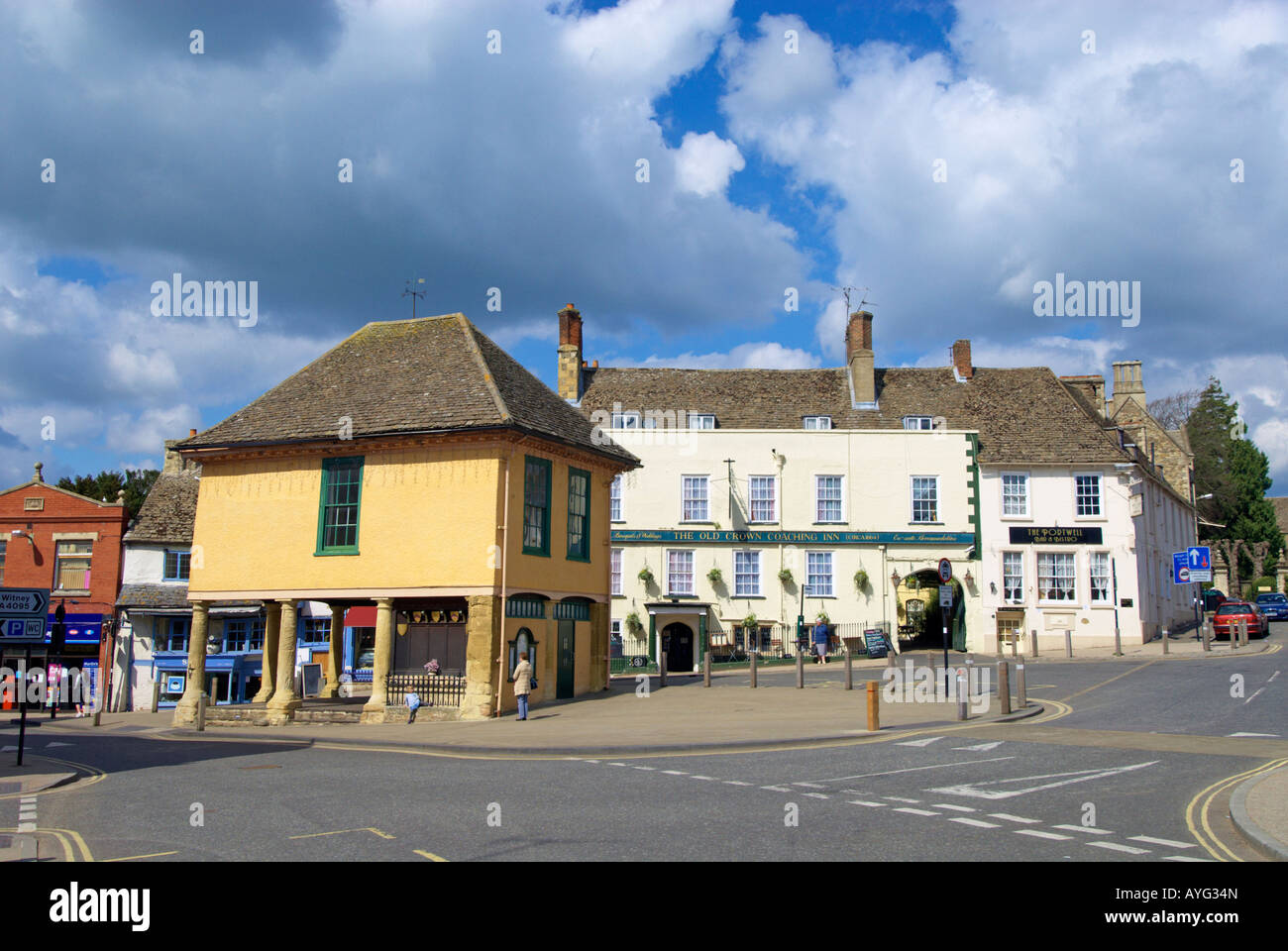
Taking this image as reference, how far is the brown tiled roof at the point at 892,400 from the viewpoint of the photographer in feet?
138

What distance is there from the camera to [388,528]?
24.2 metres

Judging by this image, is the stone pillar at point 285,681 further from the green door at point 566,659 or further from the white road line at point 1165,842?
the white road line at point 1165,842

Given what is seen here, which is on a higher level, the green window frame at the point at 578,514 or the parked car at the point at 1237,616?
→ the green window frame at the point at 578,514

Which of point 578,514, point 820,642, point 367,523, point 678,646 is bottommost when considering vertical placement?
point 678,646

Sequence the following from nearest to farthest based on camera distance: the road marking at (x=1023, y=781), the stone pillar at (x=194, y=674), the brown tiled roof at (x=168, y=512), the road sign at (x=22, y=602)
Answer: the road marking at (x=1023, y=781), the road sign at (x=22, y=602), the stone pillar at (x=194, y=674), the brown tiled roof at (x=168, y=512)

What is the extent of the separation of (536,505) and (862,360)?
23901 mm

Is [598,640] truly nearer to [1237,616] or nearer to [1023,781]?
[1023,781]

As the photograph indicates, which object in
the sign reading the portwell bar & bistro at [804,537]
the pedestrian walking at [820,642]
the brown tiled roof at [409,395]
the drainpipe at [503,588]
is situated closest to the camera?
the drainpipe at [503,588]

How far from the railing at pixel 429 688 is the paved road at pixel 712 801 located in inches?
185

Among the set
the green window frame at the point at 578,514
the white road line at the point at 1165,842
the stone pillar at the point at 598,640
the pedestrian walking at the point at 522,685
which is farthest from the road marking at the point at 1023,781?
the stone pillar at the point at 598,640

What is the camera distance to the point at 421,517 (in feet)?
78.2

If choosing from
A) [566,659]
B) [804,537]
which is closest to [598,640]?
[566,659]
